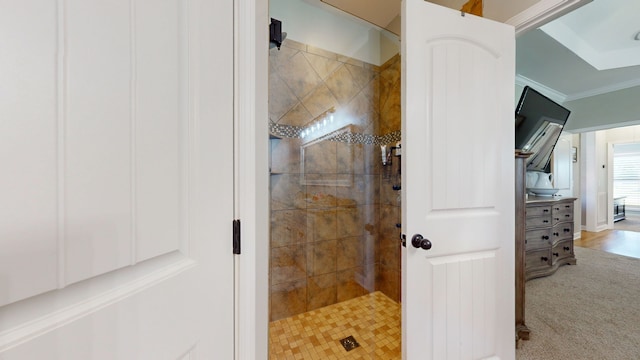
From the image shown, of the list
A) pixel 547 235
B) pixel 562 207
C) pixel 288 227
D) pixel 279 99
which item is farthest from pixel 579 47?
pixel 288 227

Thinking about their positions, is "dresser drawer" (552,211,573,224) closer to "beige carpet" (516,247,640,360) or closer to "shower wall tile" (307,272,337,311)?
"beige carpet" (516,247,640,360)

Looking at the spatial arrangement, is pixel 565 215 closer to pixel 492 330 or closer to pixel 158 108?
pixel 492 330

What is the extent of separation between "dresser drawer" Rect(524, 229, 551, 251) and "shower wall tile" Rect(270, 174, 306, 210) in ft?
8.42

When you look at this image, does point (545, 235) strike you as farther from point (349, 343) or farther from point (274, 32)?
point (274, 32)

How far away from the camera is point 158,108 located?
45 cm

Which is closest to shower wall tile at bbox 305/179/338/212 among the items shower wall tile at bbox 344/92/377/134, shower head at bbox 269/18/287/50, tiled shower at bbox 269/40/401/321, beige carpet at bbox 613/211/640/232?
tiled shower at bbox 269/40/401/321

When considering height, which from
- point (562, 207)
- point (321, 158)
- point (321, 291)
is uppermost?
point (321, 158)

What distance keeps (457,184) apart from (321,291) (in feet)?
4.91

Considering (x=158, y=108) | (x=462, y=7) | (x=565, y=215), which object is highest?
(x=462, y=7)

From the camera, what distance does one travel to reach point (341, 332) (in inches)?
68.6

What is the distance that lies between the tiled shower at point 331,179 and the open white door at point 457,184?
863 mm

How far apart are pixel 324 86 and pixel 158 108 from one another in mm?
1833

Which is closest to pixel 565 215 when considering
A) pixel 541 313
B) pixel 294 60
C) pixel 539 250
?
pixel 539 250

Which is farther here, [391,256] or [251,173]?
[391,256]
